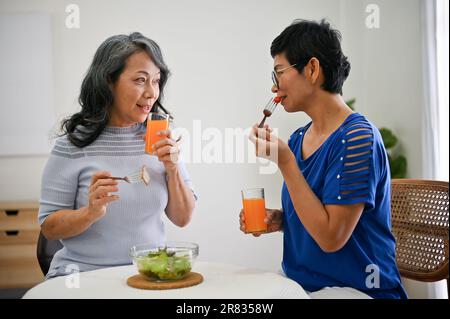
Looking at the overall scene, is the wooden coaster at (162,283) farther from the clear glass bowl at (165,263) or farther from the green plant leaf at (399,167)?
the green plant leaf at (399,167)

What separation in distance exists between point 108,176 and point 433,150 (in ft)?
6.10

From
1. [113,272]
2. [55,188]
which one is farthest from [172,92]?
[113,272]

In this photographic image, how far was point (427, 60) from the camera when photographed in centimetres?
272

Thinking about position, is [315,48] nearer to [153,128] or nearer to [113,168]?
[153,128]

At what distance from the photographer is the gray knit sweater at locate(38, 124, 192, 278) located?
5.52ft

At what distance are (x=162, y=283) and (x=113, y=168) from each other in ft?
1.75

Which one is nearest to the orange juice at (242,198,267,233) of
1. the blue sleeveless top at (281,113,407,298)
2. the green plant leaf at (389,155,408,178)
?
the blue sleeveless top at (281,113,407,298)

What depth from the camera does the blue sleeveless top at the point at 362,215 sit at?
4.46 feet

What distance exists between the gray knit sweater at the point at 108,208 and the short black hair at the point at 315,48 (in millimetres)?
599

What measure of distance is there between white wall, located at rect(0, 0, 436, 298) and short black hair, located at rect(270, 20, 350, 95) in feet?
3.89

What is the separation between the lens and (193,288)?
130 cm

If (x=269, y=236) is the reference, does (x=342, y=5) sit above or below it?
above

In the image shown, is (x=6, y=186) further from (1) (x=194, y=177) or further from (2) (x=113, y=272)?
(2) (x=113, y=272)

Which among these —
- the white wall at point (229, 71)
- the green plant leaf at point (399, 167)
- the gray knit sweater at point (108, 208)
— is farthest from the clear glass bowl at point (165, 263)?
the green plant leaf at point (399, 167)
